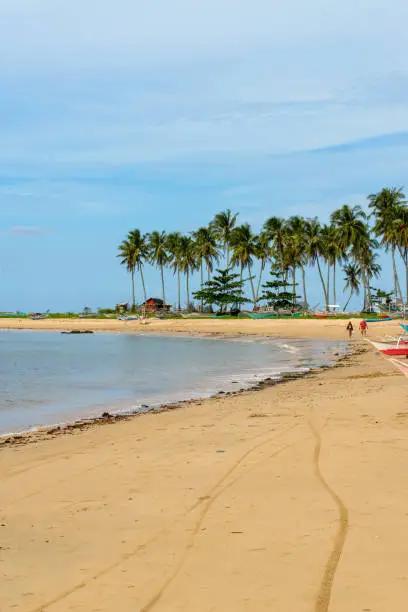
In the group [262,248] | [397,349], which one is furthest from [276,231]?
[397,349]

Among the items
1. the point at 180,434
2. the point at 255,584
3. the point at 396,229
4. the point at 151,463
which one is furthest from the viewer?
the point at 396,229

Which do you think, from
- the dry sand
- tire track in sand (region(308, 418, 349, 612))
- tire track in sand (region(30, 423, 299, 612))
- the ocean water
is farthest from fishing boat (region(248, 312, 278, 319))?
tire track in sand (region(308, 418, 349, 612))

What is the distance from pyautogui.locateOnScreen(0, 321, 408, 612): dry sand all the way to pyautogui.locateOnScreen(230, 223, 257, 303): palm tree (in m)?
80.3

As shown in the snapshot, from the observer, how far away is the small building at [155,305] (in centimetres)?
10344

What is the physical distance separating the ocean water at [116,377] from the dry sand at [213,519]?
564 centimetres

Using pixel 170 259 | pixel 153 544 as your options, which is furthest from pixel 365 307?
pixel 153 544

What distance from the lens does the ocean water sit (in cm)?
1698

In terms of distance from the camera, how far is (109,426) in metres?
13.0

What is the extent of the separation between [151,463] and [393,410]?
18.6 ft

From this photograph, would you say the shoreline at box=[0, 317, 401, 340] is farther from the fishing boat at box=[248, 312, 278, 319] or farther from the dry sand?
the dry sand

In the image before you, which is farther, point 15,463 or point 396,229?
point 396,229

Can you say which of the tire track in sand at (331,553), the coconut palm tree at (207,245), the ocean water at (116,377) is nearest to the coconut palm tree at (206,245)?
the coconut palm tree at (207,245)

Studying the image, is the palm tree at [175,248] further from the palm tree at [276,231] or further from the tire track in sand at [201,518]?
the tire track in sand at [201,518]

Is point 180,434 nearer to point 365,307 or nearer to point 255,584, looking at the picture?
point 255,584
